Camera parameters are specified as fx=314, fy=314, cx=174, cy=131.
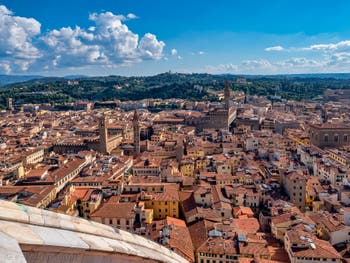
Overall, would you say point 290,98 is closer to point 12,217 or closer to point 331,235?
point 331,235

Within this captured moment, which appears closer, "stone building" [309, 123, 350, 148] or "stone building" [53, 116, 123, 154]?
"stone building" [309, 123, 350, 148]

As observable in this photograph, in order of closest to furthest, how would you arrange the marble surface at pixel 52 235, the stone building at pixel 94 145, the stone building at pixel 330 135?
1. the marble surface at pixel 52 235
2. the stone building at pixel 330 135
3. the stone building at pixel 94 145

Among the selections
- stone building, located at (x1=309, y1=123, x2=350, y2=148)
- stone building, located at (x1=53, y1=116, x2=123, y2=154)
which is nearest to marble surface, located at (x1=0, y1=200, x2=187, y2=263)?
stone building, located at (x1=53, y1=116, x2=123, y2=154)

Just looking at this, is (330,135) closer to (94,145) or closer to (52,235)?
(94,145)

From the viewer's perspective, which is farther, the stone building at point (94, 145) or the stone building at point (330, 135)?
the stone building at point (94, 145)

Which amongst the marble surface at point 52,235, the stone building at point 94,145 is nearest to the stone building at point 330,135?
the stone building at point 94,145

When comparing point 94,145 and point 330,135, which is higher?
point 330,135

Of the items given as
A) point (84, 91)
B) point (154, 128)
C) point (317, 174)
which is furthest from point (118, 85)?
point (317, 174)

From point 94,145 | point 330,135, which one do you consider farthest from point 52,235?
point 330,135

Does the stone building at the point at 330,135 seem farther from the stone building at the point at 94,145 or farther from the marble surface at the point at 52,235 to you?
the marble surface at the point at 52,235

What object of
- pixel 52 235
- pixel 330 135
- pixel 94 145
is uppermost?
pixel 52 235

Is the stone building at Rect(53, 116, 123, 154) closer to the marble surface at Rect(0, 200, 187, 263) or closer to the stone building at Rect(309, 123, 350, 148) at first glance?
the stone building at Rect(309, 123, 350, 148)

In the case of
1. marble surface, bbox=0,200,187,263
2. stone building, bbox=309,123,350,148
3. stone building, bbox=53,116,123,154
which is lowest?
stone building, bbox=53,116,123,154
